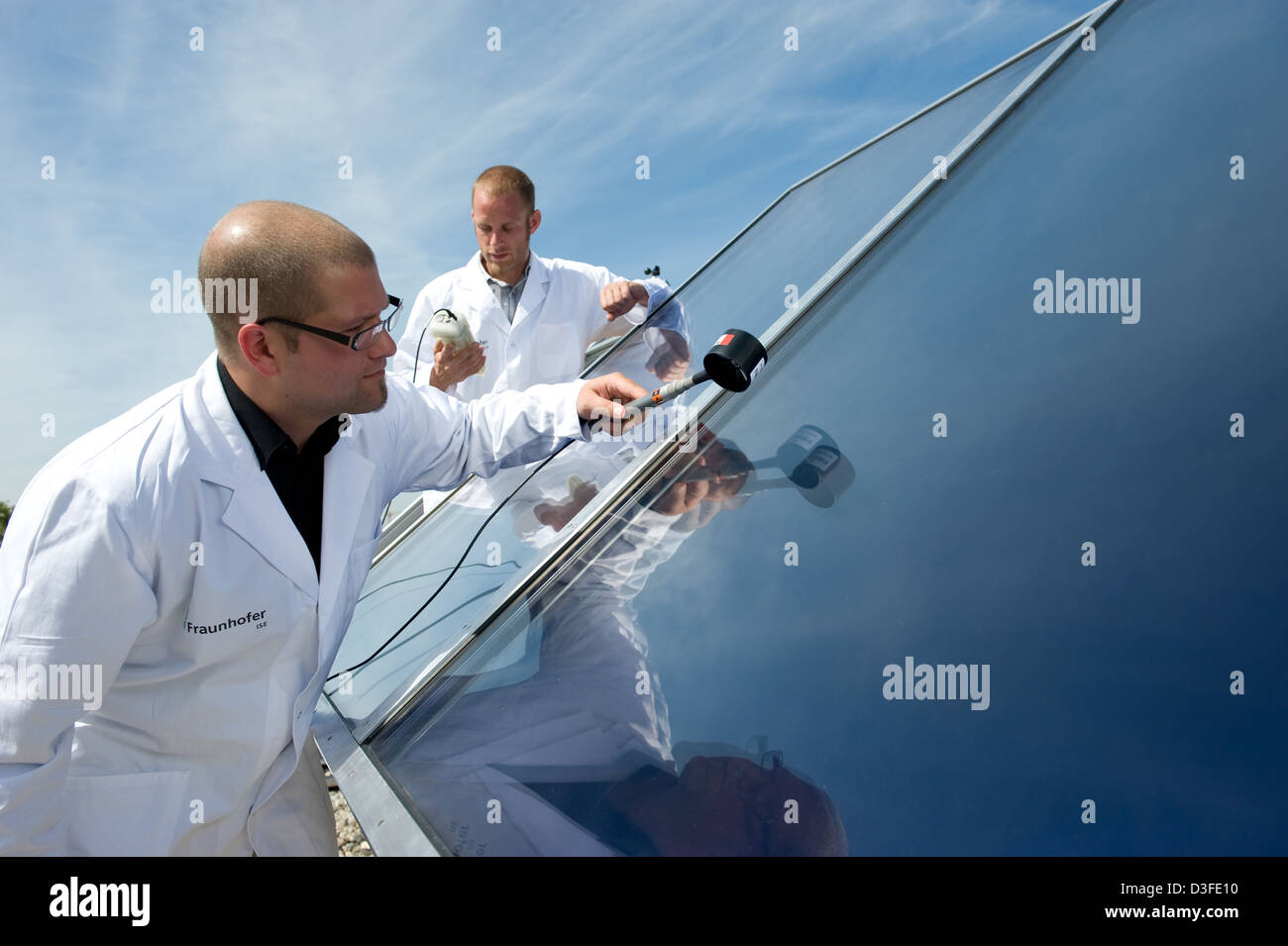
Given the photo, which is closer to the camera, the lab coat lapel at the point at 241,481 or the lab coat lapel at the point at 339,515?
the lab coat lapel at the point at 241,481

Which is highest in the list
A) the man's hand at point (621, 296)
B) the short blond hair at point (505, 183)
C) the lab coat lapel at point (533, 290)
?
the short blond hair at point (505, 183)

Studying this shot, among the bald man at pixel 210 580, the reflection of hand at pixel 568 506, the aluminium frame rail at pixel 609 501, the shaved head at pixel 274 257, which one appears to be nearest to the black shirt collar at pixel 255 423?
the bald man at pixel 210 580

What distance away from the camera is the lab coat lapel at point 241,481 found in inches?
65.3

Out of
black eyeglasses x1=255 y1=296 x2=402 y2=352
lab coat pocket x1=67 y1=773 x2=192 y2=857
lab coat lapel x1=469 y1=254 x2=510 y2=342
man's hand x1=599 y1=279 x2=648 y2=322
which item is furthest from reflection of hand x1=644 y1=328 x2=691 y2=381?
lab coat pocket x1=67 y1=773 x2=192 y2=857

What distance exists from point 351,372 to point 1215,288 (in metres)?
1.61

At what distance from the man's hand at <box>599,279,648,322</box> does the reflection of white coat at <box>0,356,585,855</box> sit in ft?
5.07

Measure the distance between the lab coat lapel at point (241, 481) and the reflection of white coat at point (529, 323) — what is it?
180cm

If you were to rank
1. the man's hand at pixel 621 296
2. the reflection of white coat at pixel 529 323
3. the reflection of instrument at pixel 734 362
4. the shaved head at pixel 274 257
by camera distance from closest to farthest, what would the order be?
the shaved head at pixel 274 257, the reflection of instrument at pixel 734 362, the man's hand at pixel 621 296, the reflection of white coat at pixel 529 323

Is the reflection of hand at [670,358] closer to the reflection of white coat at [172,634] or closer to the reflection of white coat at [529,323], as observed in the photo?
the reflection of white coat at [529,323]

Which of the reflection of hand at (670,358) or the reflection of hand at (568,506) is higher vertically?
the reflection of hand at (670,358)

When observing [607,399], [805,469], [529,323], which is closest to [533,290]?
[529,323]

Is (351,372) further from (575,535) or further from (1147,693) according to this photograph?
(1147,693)

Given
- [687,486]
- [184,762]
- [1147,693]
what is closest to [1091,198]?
[687,486]

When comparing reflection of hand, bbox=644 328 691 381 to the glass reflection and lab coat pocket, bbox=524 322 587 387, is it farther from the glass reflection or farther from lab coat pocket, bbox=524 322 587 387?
the glass reflection
